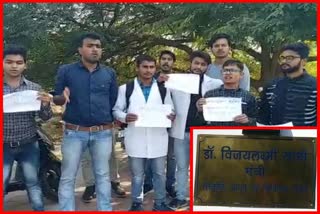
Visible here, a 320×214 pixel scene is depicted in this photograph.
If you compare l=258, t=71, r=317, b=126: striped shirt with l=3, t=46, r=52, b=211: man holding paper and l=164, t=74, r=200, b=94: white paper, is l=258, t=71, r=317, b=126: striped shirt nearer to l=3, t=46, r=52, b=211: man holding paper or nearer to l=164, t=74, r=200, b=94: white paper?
l=164, t=74, r=200, b=94: white paper

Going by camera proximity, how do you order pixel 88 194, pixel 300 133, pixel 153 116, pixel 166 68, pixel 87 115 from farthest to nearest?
pixel 88 194, pixel 166 68, pixel 153 116, pixel 87 115, pixel 300 133

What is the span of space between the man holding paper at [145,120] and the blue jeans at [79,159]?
0.24 m

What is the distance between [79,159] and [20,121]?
65 cm

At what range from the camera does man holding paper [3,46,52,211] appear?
13.0ft

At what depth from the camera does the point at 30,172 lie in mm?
4094

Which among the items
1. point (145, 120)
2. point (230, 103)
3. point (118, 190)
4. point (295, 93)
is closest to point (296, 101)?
point (295, 93)

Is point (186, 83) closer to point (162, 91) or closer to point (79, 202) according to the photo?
point (162, 91)

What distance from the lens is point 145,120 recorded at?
13.5ft

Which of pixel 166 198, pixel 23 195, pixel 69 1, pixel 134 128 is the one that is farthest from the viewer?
pixel 69 1

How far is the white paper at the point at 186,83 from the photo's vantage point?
13.8 ft

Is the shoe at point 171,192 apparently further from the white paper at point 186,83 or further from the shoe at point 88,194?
the white paper at point 186,83


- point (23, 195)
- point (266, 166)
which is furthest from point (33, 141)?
point (266, 166)

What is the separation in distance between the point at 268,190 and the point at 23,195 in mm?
2966

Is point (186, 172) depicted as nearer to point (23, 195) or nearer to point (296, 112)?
point (296, 112)
